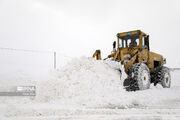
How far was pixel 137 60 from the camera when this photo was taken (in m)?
8.87

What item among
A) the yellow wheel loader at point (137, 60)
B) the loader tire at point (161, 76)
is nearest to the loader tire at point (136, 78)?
the yellow wheel loader at point (137, 60)

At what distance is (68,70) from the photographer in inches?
285

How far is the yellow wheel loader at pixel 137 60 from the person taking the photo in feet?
25.4

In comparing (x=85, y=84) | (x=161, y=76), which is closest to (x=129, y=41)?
(x=161, y=76)

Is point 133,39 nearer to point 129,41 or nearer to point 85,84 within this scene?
point 129,41

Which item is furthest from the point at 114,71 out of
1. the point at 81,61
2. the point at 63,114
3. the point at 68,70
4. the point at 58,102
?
the point at 63,114

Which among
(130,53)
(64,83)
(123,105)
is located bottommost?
(123,105)

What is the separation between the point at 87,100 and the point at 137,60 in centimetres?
410

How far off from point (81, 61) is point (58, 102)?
2454 millimetres

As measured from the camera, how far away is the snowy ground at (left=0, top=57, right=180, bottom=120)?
167 inches

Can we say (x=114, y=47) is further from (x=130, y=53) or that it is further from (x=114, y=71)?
(x=114, y=71)

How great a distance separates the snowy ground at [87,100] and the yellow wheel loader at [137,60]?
52cm

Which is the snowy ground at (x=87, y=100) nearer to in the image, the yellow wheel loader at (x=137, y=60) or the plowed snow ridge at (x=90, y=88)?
the plowed snow ridge at (x=90, y=88)

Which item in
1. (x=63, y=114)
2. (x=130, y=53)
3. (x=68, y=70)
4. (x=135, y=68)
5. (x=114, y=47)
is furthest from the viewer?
(x=114, y=47)
